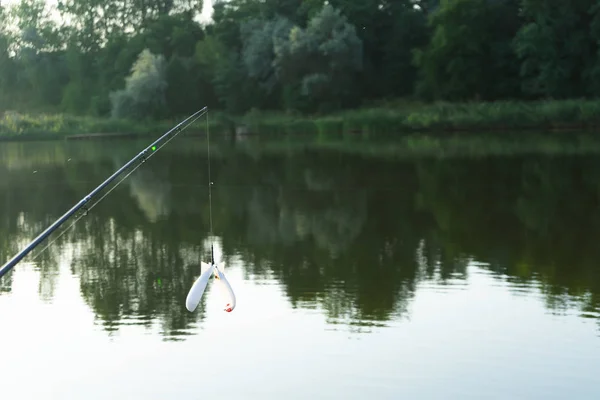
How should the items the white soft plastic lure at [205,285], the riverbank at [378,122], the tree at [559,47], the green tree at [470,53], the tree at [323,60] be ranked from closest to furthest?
the white soft plastic lure at [205,285] → the riverbank at [378,122] → the tree at [559,47] → the green tree at [470,53] → the tree at [323,60]

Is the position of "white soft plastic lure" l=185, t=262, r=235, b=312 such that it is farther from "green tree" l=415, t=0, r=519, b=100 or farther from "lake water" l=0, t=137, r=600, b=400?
"green tree" l=415, t=0, r=519, b=100

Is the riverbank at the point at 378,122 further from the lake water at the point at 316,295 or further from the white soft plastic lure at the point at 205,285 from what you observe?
the white soft plastic lure at the point at 205,285

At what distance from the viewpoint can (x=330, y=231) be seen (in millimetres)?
18156

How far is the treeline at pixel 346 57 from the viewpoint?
58219 millimetres

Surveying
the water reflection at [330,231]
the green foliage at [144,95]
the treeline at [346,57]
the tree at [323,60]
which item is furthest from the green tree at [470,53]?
the water reflection at [330,231]

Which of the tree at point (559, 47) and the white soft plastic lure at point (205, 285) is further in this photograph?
the tree at point (559, 47)

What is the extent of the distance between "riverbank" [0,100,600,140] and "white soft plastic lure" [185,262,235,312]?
43366 millimetres

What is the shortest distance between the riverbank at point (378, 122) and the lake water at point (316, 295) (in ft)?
86.1

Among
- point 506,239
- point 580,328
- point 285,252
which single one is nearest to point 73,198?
point 285,252

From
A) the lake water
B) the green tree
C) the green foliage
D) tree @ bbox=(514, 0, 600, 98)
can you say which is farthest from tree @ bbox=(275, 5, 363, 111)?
the lake water

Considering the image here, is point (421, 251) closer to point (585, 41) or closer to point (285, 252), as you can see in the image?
point (285, 252)

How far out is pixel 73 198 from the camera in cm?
2459

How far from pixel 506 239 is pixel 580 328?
245 inches

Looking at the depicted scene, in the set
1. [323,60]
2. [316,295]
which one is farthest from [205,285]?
[323,60]
